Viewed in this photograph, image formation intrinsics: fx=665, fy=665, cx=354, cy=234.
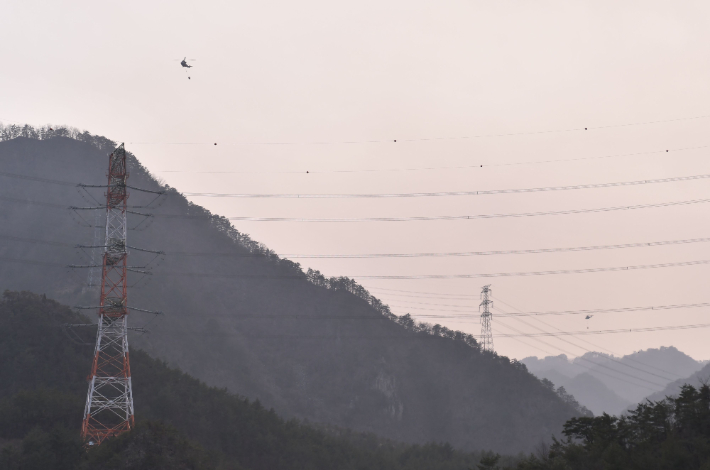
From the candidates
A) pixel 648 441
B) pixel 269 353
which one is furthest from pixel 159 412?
pixel 269 353

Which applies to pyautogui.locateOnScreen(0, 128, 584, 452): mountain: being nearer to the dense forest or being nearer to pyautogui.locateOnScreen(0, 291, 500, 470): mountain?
pyautogui.locateOnScreen(0, 291, 500, 470): mountain

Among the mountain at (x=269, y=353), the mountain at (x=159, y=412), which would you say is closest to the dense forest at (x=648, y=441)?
the mountain at (x=159, y=412)

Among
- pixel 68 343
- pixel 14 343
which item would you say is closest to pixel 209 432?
pixel 68 343

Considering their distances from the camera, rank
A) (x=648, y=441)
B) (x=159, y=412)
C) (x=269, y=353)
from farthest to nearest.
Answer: (x=269, y=353) < (x=159, y=412) < (x=648, y=441)

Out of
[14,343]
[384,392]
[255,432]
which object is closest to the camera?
[14,343]

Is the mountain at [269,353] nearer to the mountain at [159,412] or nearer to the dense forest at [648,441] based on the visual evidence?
the mountain at [159,412]

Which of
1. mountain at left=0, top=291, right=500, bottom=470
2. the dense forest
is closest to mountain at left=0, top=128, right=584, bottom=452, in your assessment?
mountain at left=0, top=291, right=500, bottom=470

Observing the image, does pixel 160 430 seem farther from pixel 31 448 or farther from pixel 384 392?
pixel 384 392

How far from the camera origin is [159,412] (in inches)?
3625

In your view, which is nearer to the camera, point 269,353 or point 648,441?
point 648,441

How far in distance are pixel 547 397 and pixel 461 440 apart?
33.9 meters

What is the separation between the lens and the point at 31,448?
195ft

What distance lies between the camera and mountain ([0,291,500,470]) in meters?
68.9

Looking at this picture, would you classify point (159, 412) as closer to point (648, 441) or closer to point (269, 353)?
point (648, 441)
